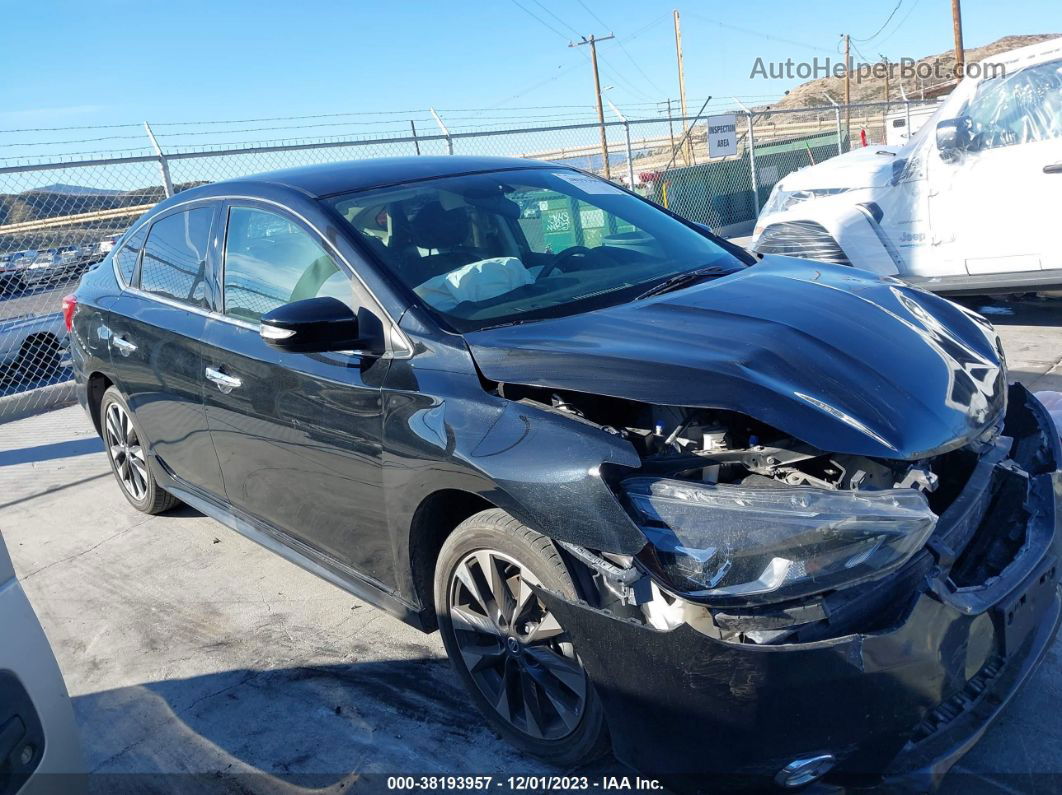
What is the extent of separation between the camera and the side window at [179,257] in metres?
3.81

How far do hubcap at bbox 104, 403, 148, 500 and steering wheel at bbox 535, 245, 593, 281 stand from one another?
2602 mm

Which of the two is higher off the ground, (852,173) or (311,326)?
(852,173)

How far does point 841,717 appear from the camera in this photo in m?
1.96

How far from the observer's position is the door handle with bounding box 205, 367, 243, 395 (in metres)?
3.40

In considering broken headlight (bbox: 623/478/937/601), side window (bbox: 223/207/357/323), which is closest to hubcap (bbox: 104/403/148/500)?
side window (bbox: 223/207/357/323)

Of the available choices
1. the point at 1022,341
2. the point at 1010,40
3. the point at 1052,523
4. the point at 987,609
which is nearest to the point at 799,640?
A: the point at 987,609

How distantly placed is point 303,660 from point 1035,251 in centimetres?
523

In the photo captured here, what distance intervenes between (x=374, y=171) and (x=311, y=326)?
1.13m

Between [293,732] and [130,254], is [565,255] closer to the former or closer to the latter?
[293,732]

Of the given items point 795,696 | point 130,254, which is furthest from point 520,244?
point 130,254

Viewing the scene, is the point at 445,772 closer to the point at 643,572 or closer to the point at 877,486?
the point at 643,572

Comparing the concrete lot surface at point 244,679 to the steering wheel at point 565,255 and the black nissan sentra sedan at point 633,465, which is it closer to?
the black nissan sentra sedan at point 633,465

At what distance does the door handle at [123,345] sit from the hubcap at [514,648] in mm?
2433

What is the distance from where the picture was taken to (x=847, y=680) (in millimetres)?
1924
